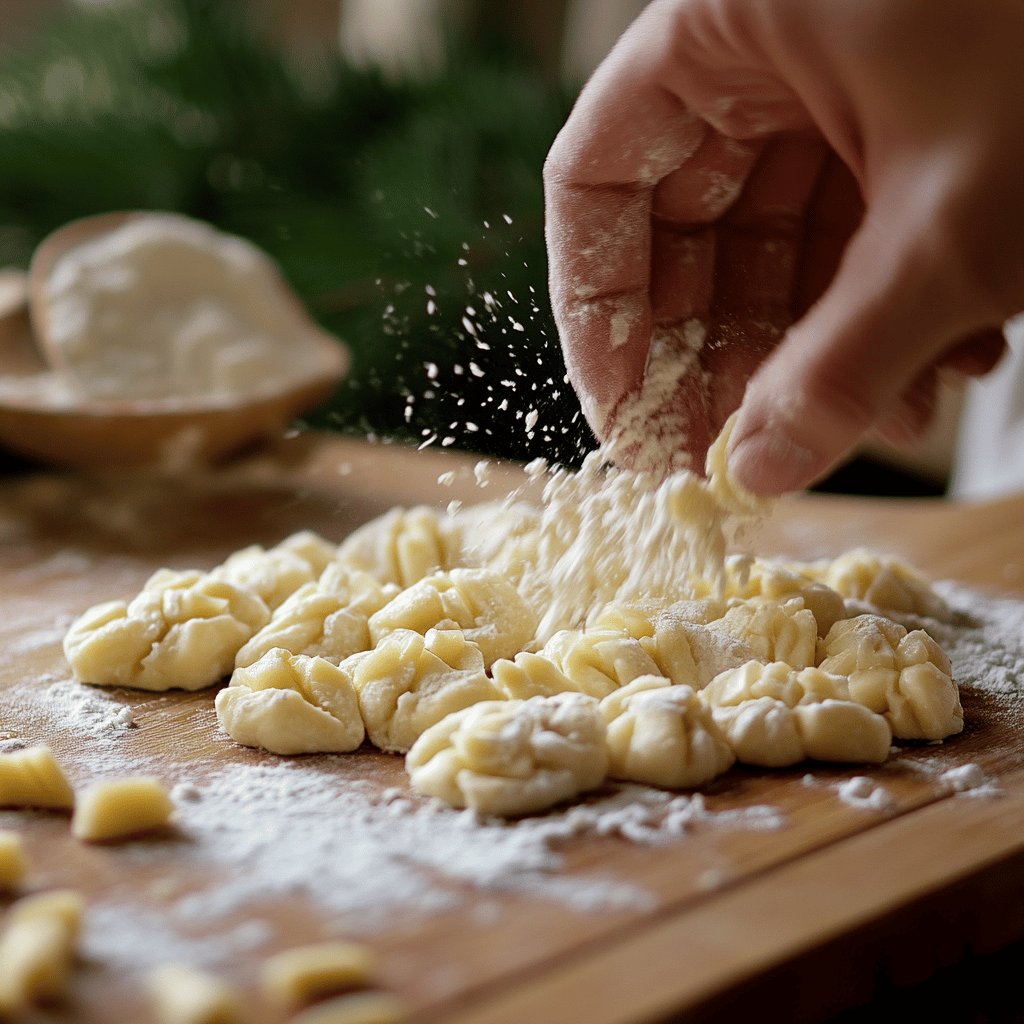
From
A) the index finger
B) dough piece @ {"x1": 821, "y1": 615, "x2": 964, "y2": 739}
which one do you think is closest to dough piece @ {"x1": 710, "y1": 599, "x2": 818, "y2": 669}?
dough piece @ {"x1": 821, "y1": 615, "x2": 964, "y2": 739}

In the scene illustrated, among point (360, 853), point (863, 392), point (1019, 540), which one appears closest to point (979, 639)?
point (1019, 540)

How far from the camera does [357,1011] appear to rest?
29.9 inches

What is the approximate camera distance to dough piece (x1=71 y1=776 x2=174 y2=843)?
39.1 inches

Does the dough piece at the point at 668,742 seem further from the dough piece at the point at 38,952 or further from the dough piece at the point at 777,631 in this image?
the dough piece at the point at 38,952

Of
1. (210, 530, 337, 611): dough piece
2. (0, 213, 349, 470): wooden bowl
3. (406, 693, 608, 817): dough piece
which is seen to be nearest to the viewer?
(406, 693, 608, 817): dough piece

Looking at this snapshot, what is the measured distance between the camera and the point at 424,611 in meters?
1.29

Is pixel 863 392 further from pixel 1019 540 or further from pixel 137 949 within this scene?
pixel 1019 540

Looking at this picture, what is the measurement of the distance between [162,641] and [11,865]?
1.36 ft

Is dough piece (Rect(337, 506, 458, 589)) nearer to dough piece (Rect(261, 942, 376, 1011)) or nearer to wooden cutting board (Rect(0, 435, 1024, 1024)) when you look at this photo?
wooden cutting board (Rect(0, 435, 1024, 1024))

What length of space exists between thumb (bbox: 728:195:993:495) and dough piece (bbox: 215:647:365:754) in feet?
1.54

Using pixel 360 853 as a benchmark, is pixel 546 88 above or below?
above

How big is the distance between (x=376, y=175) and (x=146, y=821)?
5.64 ft

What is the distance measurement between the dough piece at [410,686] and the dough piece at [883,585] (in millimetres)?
502

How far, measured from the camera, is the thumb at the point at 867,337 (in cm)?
96
